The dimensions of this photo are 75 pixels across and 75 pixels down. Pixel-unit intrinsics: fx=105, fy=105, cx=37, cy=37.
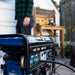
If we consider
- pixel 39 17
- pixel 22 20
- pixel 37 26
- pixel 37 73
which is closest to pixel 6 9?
pixel 22 20

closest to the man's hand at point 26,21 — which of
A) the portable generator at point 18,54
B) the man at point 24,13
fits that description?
the man at point 24,13

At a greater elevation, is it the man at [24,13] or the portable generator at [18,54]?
the man at [24,13]

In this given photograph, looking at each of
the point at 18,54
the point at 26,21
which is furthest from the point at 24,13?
the point at 18,54

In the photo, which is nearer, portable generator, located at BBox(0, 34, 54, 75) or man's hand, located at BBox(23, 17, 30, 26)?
portable generator, located at BBox(0, 34, 54, 75)

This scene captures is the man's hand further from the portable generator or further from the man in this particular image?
the portable generator

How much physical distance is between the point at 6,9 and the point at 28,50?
1.76 meters

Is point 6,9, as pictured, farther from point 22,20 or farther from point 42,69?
point 42,69

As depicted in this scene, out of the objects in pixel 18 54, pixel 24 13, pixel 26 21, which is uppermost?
pixel 24 13

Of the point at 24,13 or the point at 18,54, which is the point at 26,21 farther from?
the point at 18,54

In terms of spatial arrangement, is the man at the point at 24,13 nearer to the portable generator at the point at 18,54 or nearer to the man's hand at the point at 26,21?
the man's hand at the point at 26,21

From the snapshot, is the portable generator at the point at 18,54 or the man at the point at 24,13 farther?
the man at the point at 24,13

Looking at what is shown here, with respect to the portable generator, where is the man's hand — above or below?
above

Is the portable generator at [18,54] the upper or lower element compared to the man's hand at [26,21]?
lower

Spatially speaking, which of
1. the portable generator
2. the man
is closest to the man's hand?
the man
